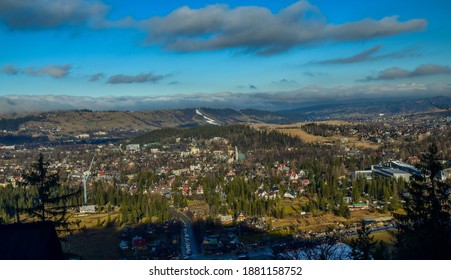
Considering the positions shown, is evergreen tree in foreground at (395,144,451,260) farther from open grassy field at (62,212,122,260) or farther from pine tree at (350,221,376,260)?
open grassy field at (62,212,122,260)

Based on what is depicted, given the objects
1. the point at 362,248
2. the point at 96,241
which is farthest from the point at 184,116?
the point at 362,248

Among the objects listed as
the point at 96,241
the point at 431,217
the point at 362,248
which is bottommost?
the point at 96,241

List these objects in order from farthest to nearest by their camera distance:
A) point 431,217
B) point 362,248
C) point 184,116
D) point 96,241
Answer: point 184,116
point 96,241
point 362,248
point 431,217

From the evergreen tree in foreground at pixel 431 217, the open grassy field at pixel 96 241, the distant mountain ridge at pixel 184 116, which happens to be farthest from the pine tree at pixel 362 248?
the distant mountain ridge at pixel 184 116

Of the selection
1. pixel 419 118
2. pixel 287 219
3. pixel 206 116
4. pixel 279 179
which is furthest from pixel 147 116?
pixel 287 219

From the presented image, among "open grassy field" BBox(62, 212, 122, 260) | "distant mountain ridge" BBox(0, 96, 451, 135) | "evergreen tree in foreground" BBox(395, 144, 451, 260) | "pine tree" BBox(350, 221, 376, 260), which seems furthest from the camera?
"distant mountain ridge" BBox(0, 96, 451, 135)

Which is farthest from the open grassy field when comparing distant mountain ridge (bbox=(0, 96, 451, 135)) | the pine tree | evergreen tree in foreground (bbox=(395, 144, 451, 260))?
distant mountain ridge (bbox=(0, 96, 451, 135))

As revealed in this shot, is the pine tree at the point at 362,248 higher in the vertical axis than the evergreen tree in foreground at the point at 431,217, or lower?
lower

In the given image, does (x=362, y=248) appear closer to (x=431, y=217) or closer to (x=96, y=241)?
(x=431, y=217)

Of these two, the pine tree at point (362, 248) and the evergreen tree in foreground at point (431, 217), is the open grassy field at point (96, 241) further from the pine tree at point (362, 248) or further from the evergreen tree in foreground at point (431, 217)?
the evergreen tree in foreground at point (431, 217)

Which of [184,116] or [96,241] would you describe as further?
[184,116]
